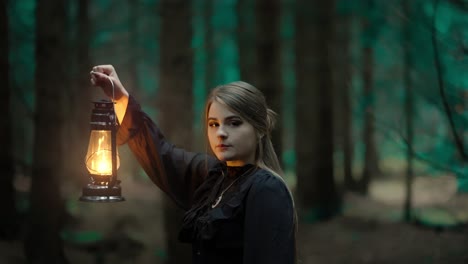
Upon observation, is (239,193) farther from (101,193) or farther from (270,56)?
(270,56)

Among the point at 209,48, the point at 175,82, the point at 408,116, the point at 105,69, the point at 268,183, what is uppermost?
the point at 209,48

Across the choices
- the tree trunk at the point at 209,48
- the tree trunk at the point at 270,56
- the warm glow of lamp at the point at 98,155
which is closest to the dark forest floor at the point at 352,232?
the tree trunk at the point at 270,56

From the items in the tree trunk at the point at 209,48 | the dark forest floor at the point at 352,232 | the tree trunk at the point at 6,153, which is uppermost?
the tree trunk at the point at 209,48

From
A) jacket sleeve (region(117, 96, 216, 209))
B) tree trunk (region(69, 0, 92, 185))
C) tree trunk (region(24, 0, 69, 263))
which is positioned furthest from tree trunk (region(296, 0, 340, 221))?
jacket sleeve (region(117, 96, 216, 209))

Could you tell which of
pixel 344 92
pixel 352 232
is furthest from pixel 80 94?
pixel 352 232

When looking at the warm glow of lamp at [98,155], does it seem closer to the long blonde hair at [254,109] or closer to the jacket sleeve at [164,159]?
the jacket sleeve at [164,159]

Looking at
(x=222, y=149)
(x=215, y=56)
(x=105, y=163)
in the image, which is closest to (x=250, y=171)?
(x=222, y=149)

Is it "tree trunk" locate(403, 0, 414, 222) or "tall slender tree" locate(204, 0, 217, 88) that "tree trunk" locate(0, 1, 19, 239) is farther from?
"tree trunk" locate(403, 0, 414, 222)

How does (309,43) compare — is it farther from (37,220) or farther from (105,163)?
(105,163)

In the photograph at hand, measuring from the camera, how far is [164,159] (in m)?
2.18

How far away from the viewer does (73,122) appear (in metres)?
5.52

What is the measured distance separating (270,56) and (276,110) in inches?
19.5

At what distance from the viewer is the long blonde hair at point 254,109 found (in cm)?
183

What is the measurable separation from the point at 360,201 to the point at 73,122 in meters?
2.61
